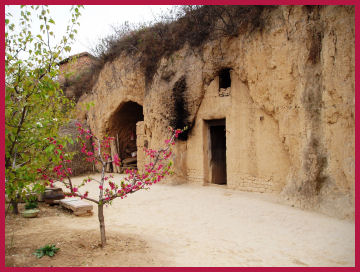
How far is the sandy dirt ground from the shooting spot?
13.0ft

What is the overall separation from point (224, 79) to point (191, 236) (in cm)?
597

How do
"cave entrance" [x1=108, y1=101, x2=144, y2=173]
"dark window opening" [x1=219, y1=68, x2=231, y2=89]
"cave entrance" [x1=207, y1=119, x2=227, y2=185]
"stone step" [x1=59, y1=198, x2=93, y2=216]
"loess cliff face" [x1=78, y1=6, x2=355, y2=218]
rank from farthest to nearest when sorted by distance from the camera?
"cave entrance" [x1=108, y1=101, x2=144, y2=173]
"cave entrance" [x1=207, y1=119, x2=227, y2=185]
"dark window opening" [x1=219, y1=68, x2=231, y2=89]
"stone step" [x1=59, y1=198, x2=93, y2=216]
"loess cliff face" [x1=78, y1=6, x2=355, y2=218]

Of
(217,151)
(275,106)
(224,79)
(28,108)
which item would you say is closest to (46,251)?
(28,108)

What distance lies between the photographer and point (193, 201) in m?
7.77

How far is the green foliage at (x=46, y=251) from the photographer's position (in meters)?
3.99

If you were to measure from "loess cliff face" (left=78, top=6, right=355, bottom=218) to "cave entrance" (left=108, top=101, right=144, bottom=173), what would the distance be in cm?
290

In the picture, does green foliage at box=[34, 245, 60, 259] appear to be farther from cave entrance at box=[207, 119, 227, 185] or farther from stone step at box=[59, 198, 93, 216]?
cave entrance at box=[207, 119, 227, 185]

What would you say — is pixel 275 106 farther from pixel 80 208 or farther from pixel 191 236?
pixel 80 208

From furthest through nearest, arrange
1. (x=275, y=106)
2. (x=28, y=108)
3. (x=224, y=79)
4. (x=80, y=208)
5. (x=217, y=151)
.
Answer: (x=217, y=151) → (x=224, y=79) → (x=275, y=106) → (x=80, y=208) → (x=28, y=108)

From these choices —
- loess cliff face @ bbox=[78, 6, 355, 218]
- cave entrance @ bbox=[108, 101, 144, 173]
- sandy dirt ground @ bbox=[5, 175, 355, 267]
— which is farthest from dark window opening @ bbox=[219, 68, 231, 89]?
cave entrance @ bbox=[108, 101, 144, 173]

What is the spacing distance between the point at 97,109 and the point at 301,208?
11.3m

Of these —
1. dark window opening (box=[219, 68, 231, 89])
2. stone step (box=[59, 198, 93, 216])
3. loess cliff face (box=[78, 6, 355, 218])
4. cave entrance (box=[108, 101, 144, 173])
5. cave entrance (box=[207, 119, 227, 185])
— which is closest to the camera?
loess cliff face (box=[78, 6, 355, 218])

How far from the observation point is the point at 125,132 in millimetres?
15641

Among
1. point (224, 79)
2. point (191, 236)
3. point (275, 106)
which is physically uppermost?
point (224, 79)
